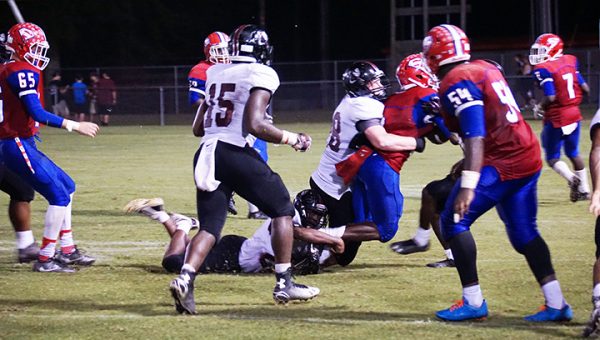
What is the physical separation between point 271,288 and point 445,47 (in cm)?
242

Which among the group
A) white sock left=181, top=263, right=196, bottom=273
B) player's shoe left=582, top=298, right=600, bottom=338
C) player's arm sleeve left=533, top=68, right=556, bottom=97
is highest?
player's arm sleeve left=533, top=68, right=556, bottom=97

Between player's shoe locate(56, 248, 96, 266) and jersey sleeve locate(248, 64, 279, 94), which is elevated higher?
jersey sleeve locate(248, 64, 279, 94)

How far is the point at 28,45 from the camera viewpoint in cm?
838

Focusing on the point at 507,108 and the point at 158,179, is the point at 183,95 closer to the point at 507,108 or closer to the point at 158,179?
the point at 158,179

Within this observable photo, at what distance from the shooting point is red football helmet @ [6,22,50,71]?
8375 mm

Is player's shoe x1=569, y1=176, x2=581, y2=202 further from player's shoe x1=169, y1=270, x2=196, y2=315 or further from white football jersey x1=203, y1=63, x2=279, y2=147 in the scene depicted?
player's shoe x1=169, y1=270, x2=196, y2=315

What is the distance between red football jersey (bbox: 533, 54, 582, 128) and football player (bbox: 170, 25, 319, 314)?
6.68 meters

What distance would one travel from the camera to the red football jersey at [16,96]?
827 cm

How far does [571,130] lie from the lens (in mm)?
12852

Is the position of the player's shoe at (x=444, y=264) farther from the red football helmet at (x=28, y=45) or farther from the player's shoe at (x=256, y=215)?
the red football helmet at (x=28, y=45)

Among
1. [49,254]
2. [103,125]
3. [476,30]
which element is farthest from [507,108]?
[476,30]

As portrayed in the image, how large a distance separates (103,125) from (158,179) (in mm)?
17311

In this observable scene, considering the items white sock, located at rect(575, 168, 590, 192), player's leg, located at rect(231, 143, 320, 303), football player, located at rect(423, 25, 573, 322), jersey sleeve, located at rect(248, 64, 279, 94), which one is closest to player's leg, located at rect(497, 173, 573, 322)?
football player, located at rect(423, 25, 573, 322)

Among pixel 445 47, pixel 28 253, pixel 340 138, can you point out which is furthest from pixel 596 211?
pixel 28 253
